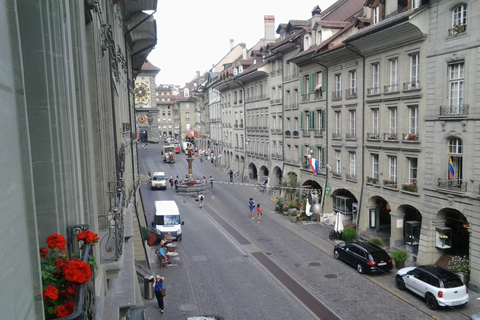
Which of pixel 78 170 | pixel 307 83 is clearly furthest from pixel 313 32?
pixel 78 170

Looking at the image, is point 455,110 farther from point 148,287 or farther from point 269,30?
point 269,30

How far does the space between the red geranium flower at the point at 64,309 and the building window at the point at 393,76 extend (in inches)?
972

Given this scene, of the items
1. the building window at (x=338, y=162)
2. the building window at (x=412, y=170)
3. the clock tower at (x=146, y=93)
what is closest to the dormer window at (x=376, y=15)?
the building window at (x=412, y=170)

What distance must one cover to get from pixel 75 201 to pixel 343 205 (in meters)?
28.5

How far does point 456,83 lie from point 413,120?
3653 mm

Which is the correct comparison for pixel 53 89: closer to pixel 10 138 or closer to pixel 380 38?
pixel 10 138

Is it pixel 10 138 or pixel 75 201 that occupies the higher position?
pixel 10 138

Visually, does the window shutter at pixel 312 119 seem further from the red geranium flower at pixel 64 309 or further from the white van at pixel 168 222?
the red geranium flower at pixel 64 309

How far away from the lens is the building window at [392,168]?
26016 mm

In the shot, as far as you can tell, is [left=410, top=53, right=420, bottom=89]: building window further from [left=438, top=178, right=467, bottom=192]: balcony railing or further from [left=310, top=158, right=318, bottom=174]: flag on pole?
[left=310, top=158, right=318, bottom=174]: flag on pole

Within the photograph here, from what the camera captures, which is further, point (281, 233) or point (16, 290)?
point (281, 233)

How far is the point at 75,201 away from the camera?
18.8 feet

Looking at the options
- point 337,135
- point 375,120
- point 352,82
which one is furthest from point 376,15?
point 337,135

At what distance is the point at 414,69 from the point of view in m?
24.1
